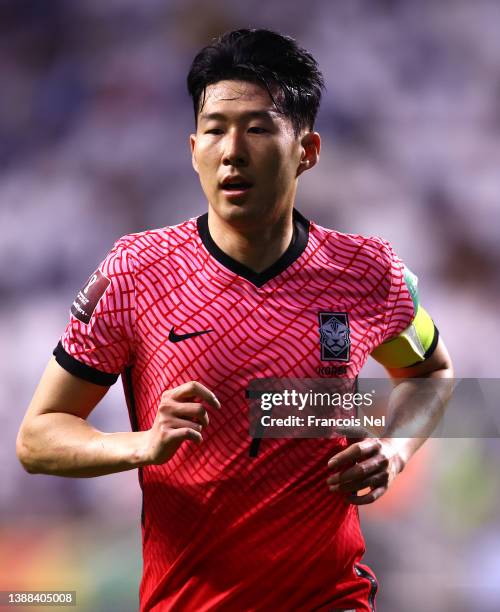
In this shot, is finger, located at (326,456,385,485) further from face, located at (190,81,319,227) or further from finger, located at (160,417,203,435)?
face, located at (190,81,319,227)

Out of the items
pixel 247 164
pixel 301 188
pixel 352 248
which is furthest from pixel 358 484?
pixel 301 188

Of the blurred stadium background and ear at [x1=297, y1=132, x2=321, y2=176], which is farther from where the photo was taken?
the blurred stadium background

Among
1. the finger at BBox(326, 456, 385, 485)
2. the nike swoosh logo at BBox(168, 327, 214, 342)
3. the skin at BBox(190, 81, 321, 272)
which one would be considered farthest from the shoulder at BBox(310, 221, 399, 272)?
the finger at BBox(326, 456, 385, 485)

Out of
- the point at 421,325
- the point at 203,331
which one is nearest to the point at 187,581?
the point at 203,331

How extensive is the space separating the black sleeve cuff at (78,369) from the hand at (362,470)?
1.57 feet

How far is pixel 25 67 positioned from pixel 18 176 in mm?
512

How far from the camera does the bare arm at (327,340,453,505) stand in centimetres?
193

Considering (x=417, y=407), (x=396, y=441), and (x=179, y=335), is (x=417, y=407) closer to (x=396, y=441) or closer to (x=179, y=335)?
(x=396, y=441)

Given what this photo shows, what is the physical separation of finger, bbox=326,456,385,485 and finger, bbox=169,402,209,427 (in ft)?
1.17

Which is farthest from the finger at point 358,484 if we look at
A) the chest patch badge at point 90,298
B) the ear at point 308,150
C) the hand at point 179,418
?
the ear at point 308,150

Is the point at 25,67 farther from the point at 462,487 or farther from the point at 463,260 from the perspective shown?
the point at 462,487

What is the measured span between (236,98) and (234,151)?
13 cm

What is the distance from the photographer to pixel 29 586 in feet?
12.4

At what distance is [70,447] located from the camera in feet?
6.25
